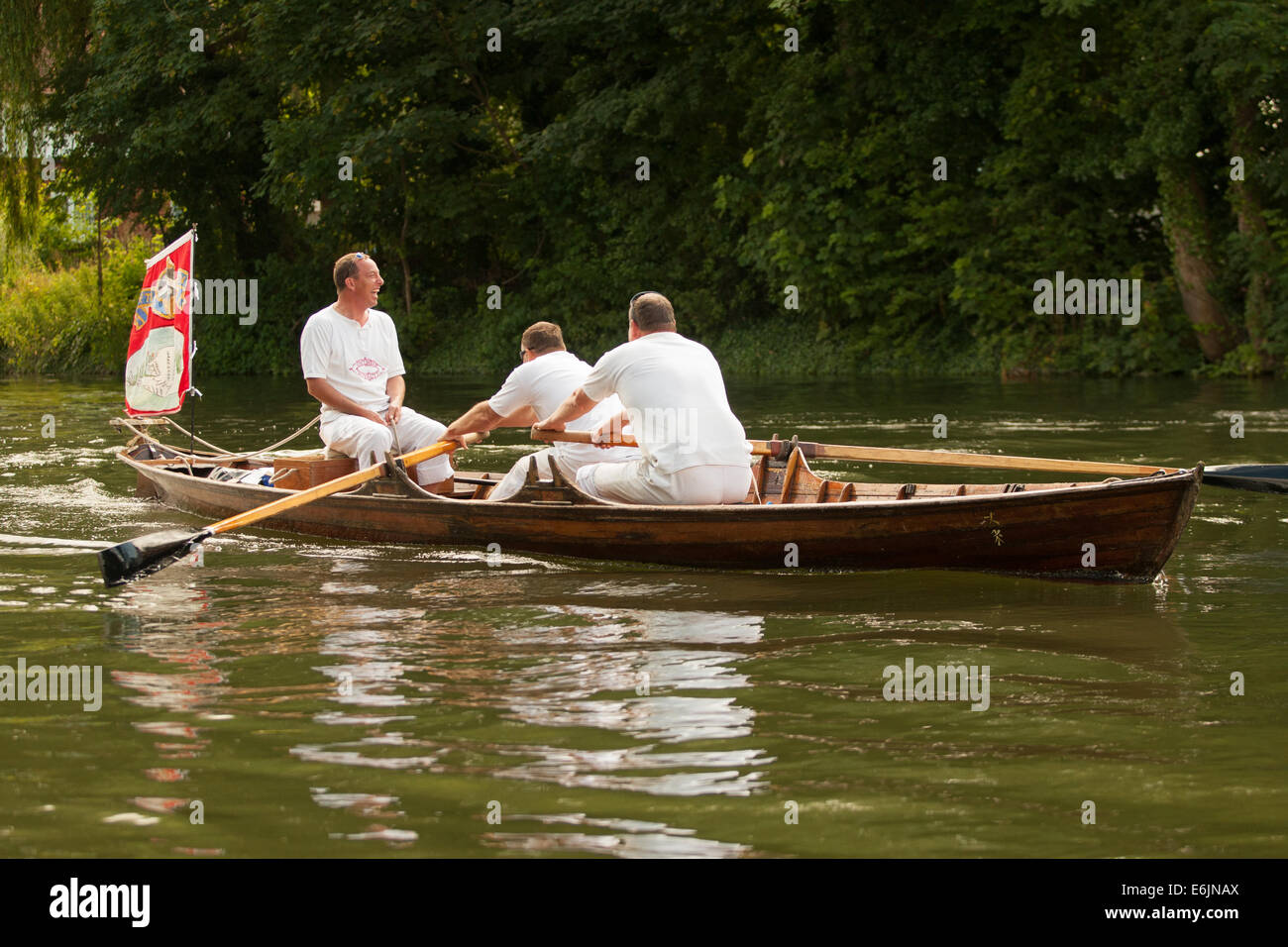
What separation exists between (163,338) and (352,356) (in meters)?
2.34

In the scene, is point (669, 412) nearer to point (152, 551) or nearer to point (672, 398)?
point (672, 398)

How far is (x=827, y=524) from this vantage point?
23.1ft

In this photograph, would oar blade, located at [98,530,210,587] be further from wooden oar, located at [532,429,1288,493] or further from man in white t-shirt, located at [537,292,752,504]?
man in white t-shirt, located at [537,292,752,504]

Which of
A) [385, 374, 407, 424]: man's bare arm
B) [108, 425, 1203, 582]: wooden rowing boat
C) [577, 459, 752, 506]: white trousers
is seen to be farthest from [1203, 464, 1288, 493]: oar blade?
[385, 374, 407, 424]: man's bare arm

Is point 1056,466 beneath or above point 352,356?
beneath

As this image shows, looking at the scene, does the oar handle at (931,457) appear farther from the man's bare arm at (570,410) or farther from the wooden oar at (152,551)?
the wooden oar at (152,551)

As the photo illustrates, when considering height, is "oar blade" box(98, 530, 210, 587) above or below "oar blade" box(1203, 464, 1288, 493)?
below

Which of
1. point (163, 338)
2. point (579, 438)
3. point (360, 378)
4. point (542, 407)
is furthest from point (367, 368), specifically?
point (163, 338)

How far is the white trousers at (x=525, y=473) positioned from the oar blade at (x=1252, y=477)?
3.19 metres

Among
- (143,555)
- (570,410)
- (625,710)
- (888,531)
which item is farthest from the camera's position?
(570,410)

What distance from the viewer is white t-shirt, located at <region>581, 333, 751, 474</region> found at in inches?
281

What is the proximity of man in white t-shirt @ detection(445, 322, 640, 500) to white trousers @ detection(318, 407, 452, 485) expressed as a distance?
66 cm

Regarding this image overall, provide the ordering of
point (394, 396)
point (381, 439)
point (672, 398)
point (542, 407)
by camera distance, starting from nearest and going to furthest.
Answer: point (672, 398)
point (542, 407)
point (381, 439)
point (394, 396)
